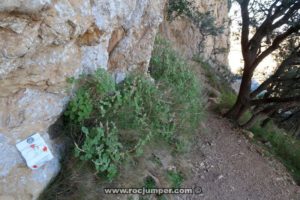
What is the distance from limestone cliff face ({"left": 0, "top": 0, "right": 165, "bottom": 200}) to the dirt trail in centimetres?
204

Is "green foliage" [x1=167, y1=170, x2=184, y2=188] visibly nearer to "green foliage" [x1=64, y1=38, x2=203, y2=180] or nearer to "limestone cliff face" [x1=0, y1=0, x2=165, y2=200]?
"green foliage" [x1=64, y1=38, x2=203, y2=180]

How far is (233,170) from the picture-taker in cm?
529

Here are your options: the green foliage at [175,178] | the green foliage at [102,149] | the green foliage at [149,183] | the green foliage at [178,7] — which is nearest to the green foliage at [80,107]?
the green foliage at [102,149]

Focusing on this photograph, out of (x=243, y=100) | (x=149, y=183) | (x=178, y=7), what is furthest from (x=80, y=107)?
(x=178, y=7)

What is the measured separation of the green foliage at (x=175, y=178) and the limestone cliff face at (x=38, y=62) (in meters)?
1.60

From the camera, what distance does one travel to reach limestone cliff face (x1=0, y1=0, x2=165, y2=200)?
2.33 m

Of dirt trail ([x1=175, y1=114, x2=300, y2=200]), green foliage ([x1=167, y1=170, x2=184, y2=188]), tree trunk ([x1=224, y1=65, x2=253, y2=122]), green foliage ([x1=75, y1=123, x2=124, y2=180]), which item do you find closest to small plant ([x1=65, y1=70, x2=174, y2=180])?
green foliage ([x1=75, y1=123, x2=124, y2=180])

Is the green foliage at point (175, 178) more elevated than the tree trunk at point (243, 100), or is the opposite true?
the tree trunk at point (243, 100)

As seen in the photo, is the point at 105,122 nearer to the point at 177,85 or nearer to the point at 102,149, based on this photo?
the point at 102,149

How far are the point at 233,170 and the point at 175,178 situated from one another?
1.58m

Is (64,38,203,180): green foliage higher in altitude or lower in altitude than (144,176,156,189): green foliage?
higher

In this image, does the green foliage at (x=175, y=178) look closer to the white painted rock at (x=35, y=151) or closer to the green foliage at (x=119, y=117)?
the green foliage at (x=119, y=117)

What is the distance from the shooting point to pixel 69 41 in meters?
2.82

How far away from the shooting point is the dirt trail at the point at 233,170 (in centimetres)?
471
